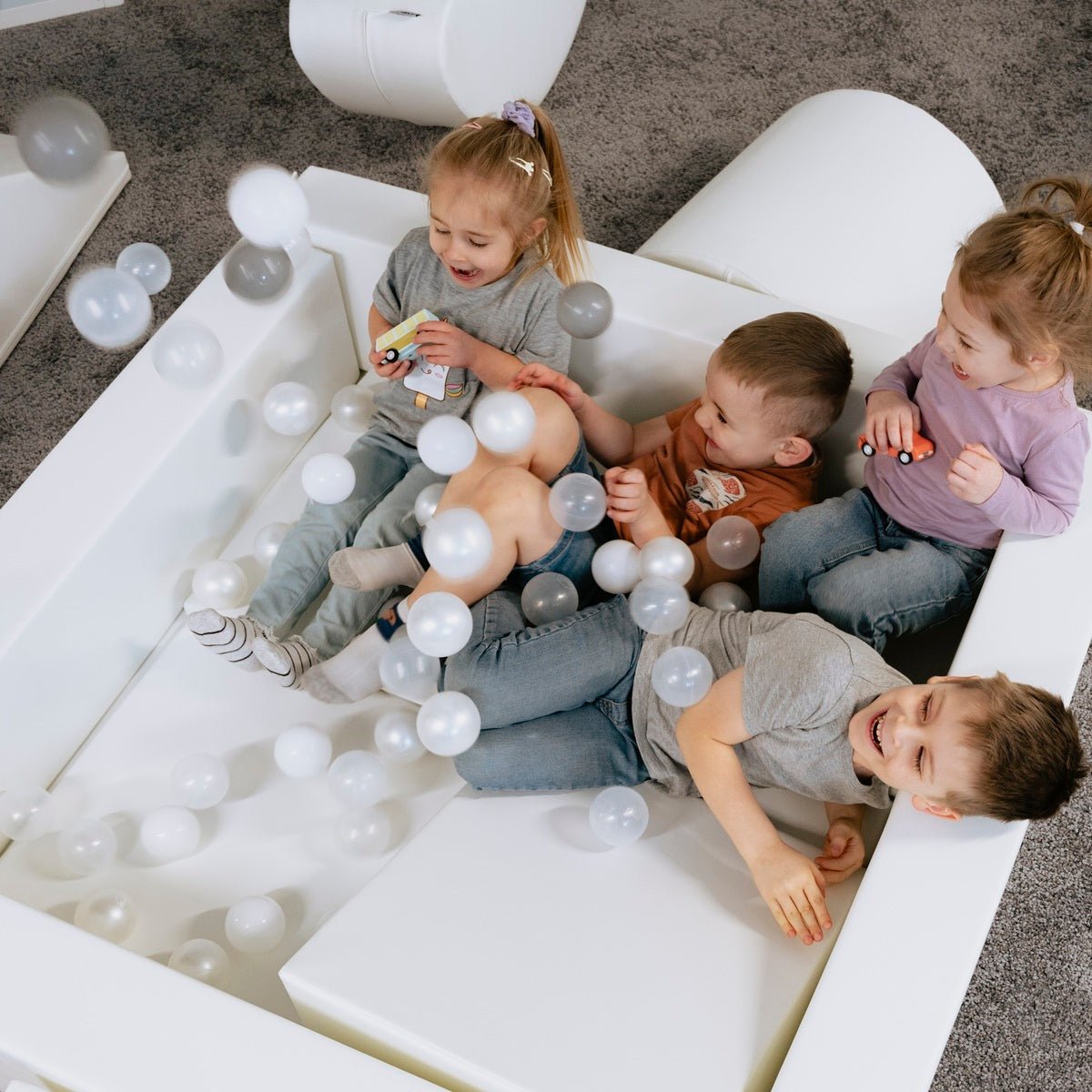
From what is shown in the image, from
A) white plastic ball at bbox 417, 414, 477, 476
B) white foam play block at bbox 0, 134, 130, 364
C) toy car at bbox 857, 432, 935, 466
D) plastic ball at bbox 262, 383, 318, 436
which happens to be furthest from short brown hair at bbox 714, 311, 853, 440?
white foam play block at bbox 0, 134, 130, 364

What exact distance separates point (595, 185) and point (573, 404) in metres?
1.06

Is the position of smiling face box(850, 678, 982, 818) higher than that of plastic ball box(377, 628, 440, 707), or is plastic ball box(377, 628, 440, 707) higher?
smiling face box(850, 678, 982, 818)

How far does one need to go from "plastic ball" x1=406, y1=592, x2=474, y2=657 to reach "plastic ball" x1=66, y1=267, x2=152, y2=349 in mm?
469

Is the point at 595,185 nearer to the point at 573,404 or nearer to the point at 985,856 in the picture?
the point at 573,404

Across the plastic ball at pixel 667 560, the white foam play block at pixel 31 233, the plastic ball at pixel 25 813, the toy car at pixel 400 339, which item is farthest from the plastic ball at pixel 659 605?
the white foam play block at pixel 31 233

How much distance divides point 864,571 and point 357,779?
638 millimetres

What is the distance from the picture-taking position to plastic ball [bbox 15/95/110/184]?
4.34ft

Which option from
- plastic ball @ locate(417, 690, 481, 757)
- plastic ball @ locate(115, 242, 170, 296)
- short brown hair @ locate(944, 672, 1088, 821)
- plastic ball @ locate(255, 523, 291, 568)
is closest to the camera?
short brown hair @ locate(944, 672, 1088, 821)

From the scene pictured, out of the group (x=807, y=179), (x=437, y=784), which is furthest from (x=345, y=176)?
(x=437, y=784)

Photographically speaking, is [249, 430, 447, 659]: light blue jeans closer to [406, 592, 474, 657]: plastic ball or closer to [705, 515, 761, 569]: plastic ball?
[406, 592, 474, 657]: plastic ball

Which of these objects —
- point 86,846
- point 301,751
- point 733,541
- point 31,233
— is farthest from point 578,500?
point 31,233

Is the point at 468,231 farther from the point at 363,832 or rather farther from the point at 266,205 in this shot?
the point at 363,832

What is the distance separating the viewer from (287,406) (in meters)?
1.51

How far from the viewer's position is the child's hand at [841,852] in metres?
1.21
